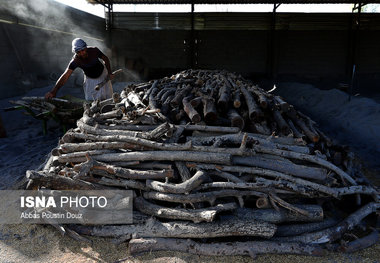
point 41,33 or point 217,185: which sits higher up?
point 41,33

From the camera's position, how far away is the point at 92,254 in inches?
101

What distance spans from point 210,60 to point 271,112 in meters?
11.4

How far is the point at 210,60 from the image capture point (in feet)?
48.8

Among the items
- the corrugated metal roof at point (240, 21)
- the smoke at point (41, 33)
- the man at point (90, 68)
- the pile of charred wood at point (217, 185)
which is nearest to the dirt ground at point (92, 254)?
the pile of charred wood at point (217, 185)

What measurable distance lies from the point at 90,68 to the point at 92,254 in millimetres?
4003

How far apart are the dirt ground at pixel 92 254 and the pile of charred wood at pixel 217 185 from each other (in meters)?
0.07

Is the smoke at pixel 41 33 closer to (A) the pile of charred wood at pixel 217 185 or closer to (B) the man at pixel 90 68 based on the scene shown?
(B) the man at pixel 90 68

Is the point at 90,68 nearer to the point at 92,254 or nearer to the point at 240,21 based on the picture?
the point at 92,254

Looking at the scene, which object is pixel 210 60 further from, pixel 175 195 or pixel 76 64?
pixel 175 195

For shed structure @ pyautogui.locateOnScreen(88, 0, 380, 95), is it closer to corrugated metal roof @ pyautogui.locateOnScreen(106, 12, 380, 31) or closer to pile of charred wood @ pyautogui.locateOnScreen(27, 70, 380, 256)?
corrugated metal roof @ pyautogui.locateOnScreen(106, 12, 380, 31)

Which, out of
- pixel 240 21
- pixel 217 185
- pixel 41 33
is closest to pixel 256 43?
pixel 240 21

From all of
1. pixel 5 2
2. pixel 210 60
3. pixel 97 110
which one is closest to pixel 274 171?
pixel 97 110

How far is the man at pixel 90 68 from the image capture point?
494 centimetres

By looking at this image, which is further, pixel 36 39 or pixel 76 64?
pixel 36 39
